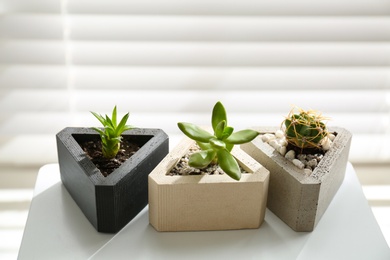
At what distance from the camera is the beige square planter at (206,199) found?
36.3 inches

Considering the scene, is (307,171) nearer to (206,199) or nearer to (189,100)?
(206,199)

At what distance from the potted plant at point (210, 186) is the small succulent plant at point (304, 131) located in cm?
9

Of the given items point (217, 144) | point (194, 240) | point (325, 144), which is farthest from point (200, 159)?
point (325, 144)

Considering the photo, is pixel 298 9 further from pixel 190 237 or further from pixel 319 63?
pixel 190 237

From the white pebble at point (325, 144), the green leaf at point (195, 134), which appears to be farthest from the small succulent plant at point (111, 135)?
the white pebble at point (325, 144)

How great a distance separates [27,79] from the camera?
123 cm

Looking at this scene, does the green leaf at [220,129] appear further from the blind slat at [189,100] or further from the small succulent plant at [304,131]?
the blind slat at [189,100]

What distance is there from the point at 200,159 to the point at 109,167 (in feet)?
0.54

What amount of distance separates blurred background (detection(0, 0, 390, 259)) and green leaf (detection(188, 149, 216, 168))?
0.35 meters

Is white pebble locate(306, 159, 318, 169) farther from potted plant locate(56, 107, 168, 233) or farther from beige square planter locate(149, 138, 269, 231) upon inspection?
potted plant locate(56, 107, 168, 233)

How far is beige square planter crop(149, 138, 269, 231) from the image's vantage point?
92 cm

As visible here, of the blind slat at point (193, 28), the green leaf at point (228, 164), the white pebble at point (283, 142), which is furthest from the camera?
the blind slat at point (193, 28)

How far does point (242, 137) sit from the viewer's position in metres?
0.95

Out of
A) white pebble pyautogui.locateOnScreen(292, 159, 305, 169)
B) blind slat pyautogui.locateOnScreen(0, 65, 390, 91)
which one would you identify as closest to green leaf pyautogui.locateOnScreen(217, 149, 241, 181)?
white pebble pyautogui.locateOnScreen(292, 159, 305, 169)
